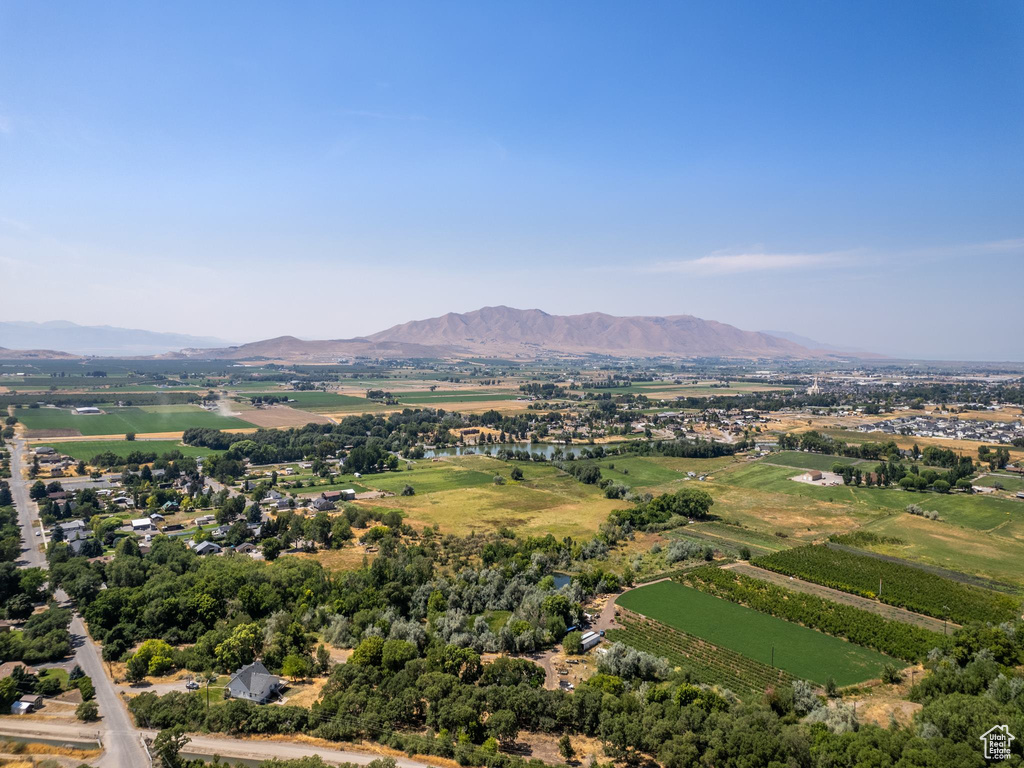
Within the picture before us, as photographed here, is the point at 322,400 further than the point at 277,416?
Yes

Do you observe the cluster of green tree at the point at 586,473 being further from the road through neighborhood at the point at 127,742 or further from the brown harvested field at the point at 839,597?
the road through neighborhood at the point at 127,742

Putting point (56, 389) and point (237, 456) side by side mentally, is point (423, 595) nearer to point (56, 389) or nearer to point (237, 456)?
point (237, 456)

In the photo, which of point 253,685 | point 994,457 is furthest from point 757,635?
point 994,457

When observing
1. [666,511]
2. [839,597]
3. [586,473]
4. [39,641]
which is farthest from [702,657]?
[586,473]

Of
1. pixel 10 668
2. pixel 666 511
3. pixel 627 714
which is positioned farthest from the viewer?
pixel 666 511

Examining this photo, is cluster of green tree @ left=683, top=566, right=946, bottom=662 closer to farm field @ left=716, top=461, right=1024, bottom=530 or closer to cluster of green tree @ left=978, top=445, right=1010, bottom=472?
farm field @ left=716, top=461, right=1024, bottom=530

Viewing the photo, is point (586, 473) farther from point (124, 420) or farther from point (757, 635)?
point (124, 420)

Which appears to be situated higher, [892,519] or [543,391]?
[543,391]

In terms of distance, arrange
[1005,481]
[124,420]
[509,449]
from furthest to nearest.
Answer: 1. [124,420]
2. [509,449]
3. [1005,481]

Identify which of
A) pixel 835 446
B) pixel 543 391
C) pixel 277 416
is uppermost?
pixel 543 391
